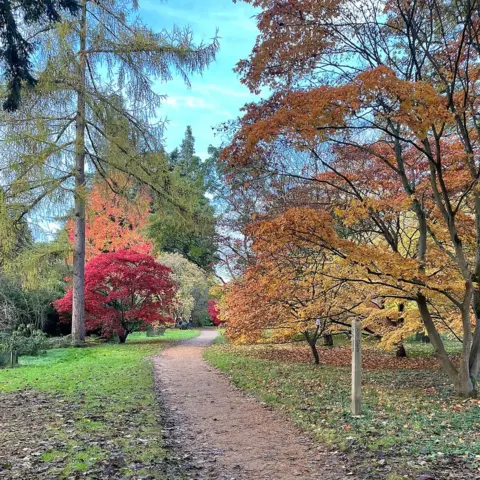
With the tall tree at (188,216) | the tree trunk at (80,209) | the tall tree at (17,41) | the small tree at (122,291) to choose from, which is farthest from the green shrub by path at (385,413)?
the small tree at (122,291)

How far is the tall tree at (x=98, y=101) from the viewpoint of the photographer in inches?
565

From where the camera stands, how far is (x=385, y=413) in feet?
19.4

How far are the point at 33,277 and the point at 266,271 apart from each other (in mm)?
9380

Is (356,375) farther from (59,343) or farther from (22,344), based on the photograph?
(59,343)

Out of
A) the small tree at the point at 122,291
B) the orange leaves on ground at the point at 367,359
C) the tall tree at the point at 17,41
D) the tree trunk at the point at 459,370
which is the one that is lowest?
the orange leaves on ground at the point at 367,359

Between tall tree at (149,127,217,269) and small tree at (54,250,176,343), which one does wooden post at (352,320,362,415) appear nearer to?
tall tree at (149,127,217,269)

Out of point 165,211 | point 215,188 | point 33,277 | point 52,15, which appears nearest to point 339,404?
point 52,15

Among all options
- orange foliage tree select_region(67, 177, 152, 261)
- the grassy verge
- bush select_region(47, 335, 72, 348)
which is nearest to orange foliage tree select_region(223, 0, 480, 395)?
the grassy verge

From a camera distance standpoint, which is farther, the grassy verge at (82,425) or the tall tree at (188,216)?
the tall tree at (188,216)

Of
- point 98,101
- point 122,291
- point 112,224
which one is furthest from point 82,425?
point 112,224

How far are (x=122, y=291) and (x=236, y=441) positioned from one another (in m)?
14.4

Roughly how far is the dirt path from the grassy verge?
320mm

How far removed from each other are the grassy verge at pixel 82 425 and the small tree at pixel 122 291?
8445 millimetres

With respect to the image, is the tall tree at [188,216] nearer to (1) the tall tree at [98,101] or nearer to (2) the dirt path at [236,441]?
(1) the tall tree at [98,101]
